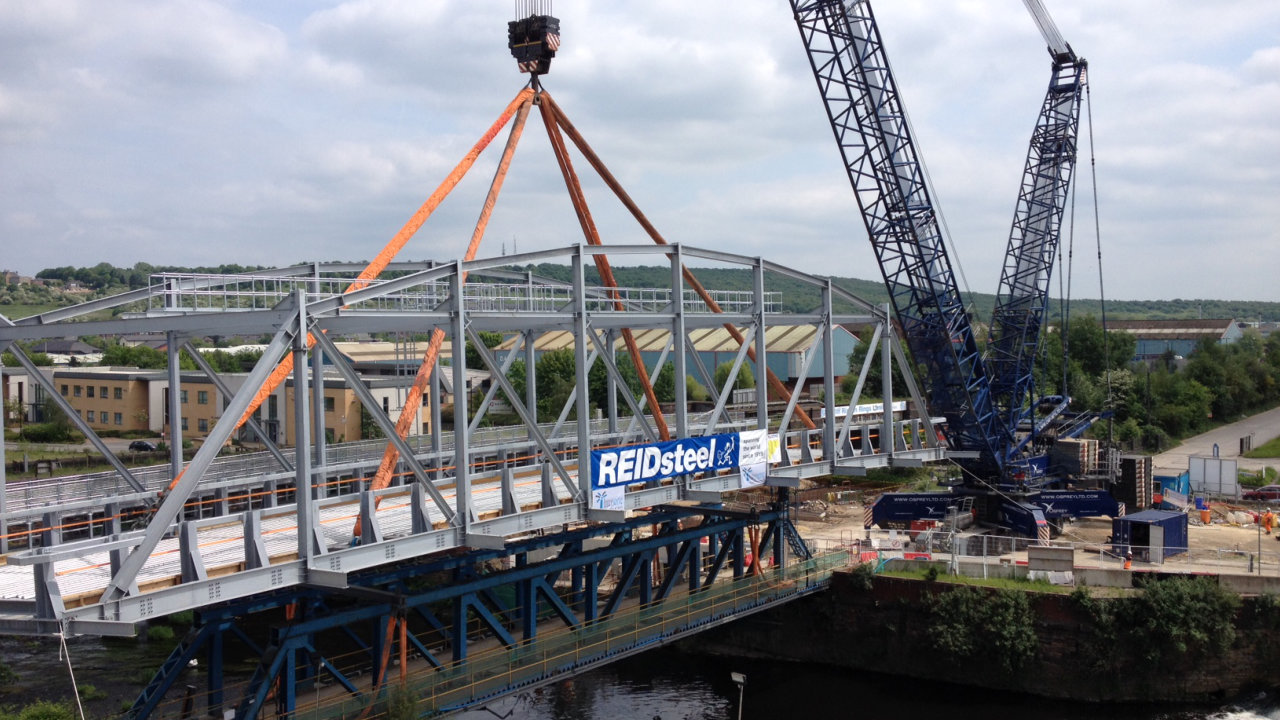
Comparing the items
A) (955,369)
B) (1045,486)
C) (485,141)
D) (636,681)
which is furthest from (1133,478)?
(485,141)

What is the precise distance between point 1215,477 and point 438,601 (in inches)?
1401

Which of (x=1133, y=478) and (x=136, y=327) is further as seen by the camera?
(x=1133, y=478)

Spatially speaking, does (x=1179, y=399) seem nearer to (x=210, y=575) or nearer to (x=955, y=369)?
(x=955, y=369)

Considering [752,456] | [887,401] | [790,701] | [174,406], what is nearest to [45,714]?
[174,406]

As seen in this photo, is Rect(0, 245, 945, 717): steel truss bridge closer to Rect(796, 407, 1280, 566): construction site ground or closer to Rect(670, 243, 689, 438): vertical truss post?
Rect(670, 243, 689, 438): vertical truss post

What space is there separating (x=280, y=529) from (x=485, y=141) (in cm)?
1280

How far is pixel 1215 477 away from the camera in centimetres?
4544

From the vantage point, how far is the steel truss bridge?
651 inches

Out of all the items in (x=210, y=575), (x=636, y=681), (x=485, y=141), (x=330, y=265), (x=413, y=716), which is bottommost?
(x=636, y=681)

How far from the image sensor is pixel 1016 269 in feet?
151

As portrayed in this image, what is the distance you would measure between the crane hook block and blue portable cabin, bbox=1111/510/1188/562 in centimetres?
2238

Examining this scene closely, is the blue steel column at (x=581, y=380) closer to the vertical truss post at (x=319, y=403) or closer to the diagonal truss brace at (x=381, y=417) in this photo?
the diagonal truss brace at (x=381, y=417)

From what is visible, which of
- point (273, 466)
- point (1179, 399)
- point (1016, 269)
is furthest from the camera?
point (1179, 399)

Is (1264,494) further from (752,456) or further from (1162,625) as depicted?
(752,456)
